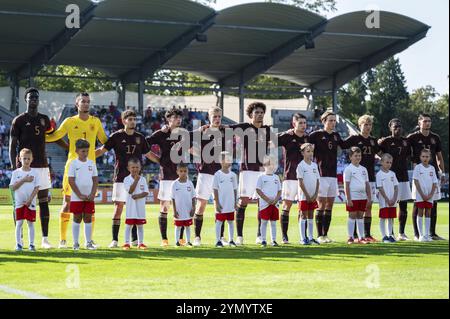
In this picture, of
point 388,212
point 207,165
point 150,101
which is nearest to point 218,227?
point 207,165

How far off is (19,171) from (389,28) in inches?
1035

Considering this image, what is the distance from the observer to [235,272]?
10023 mm

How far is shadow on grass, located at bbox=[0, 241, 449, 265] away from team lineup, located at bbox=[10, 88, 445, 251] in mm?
691

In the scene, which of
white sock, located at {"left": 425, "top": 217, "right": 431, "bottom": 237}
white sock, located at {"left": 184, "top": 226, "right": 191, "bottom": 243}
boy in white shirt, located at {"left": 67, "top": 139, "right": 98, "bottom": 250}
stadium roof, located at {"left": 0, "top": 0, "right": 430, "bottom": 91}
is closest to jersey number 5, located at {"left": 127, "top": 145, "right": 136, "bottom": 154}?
boy in white shirt, located at {"left": 67, "top": 139, "right": 98, "bottom": 250}

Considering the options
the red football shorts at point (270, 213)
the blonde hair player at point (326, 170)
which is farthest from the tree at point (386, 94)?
the red football shorts at point (270, 213)

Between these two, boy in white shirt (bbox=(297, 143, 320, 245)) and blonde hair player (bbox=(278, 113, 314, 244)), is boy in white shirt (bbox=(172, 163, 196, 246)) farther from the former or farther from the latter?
boy in white shirt (bbox=(297, 143, 320, 245))

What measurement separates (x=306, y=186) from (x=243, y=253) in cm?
233

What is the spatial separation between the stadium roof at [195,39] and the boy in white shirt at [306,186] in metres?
17.8

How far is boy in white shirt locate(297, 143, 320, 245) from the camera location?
1443 centimetres

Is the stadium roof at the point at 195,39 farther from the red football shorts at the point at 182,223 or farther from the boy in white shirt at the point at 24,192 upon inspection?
the boy in white shirt at the point at 24,192

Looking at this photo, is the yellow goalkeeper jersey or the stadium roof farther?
the stadium roof

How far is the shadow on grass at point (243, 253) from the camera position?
38.4 ft
